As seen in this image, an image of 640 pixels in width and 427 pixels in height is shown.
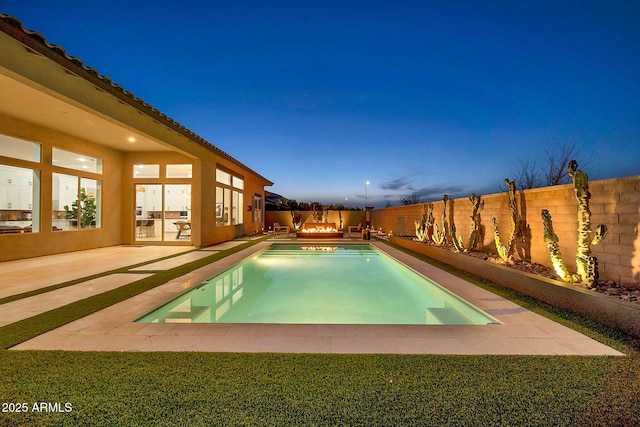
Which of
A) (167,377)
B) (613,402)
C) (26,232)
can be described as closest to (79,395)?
(167,377)

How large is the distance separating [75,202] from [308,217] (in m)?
13.4

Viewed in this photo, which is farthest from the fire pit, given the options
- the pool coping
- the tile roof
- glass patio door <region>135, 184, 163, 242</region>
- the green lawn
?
the green lawn

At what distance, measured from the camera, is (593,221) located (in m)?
3.95

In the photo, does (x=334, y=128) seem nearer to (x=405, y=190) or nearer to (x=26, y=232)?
(x=26, y=232)

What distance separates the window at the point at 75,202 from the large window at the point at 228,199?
3.93m

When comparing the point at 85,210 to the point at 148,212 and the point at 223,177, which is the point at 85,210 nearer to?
the point at 148,212

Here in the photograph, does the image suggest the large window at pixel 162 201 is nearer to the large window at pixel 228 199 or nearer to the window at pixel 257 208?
the large window at pixel 228 199

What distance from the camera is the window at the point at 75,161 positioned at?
817cm

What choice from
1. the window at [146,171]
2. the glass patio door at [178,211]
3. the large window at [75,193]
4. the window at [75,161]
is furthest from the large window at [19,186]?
the glass patio door at [178,211]

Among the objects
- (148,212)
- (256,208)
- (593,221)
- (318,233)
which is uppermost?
(256,208)

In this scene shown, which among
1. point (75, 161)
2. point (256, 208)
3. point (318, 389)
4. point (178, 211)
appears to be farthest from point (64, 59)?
point (256, 208)

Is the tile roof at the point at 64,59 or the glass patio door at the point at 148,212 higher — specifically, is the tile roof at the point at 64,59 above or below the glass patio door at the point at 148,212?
above

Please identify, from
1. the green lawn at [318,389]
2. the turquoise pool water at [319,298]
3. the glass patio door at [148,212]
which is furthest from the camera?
the glass patio door at [148,212]

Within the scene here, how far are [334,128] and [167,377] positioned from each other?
18.3 meters
